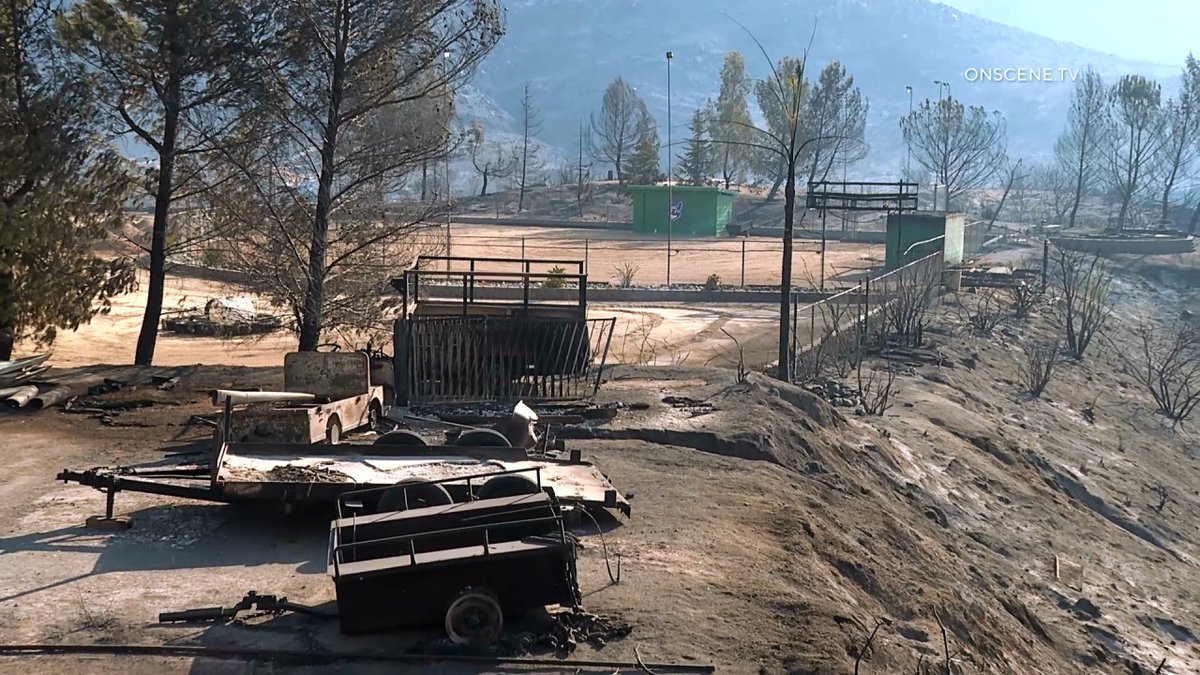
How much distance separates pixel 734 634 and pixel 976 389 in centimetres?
1903

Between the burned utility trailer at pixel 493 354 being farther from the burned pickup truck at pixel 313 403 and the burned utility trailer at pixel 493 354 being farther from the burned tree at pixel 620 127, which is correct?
the burned tree at pixel 620 127

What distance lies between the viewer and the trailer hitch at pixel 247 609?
8961 millimetres

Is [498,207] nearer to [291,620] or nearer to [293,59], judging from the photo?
[293,59]

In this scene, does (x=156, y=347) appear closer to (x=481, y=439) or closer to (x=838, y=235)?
(x=481, y=439)

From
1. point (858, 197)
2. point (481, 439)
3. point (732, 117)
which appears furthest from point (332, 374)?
point (732, 117)

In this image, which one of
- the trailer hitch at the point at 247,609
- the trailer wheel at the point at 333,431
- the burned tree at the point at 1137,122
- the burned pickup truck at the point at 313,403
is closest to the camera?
the trailer hitch at the point at 247,609

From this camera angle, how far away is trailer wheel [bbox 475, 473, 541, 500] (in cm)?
1045

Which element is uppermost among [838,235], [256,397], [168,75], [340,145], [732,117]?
[732,117]

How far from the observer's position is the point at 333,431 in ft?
47.3

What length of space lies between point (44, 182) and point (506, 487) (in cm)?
1445

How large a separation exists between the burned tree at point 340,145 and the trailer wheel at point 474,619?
1250cm

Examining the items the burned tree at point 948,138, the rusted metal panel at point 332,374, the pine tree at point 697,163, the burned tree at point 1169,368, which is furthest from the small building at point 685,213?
the rusted metal panel at point 332,374

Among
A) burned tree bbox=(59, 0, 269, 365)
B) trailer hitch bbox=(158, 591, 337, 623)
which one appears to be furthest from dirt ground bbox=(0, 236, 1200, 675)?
burned tree bbox=(59, 0, 269, 365)

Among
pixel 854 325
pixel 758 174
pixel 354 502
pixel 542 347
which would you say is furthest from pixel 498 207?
pixel 354 502
